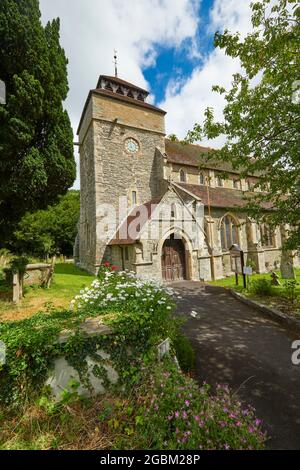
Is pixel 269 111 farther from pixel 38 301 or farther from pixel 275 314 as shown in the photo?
pixel 38 301

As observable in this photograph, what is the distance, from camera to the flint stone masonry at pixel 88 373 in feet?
10.3

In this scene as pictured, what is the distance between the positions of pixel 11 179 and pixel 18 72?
416 cm

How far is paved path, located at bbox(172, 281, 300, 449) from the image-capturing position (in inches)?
128

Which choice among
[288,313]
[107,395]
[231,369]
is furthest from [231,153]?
[107,395]

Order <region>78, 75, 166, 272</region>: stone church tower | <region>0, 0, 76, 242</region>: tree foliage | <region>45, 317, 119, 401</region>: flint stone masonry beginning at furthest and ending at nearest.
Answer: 1. <region>78, 75, 166, 272</region>: stone church tower
2. <region>0, 0, 76, 242</region>: tree foliage
3. <region>45, 317, 119, 401</region>: flint stone masonry

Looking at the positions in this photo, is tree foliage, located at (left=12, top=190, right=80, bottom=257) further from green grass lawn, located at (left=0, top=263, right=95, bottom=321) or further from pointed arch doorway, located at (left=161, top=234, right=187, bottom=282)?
pointed arch doorway, located at (left=161, top=234, right=187, bottom=282)

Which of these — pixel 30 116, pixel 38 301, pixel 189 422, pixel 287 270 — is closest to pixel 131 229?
pixel 38 301

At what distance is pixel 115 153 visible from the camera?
16.9 meters

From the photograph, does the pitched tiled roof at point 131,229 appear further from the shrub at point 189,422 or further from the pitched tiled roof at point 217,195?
the shrub at point 189,422

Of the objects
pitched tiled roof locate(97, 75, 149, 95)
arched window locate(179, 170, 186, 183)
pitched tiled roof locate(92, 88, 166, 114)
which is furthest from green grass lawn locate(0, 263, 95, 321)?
pitched tiled roof locate(97, 75, 149, 95)

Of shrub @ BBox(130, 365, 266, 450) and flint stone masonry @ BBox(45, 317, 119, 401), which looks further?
flint stone masonry @ BBox(45, 317, 119, 401)

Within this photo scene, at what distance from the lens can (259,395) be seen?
3.72 meters

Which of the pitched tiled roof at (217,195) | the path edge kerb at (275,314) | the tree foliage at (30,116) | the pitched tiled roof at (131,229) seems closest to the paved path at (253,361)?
the path edge kerb at (275,314)

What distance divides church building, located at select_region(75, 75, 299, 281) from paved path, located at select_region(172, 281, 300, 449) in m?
5.66
